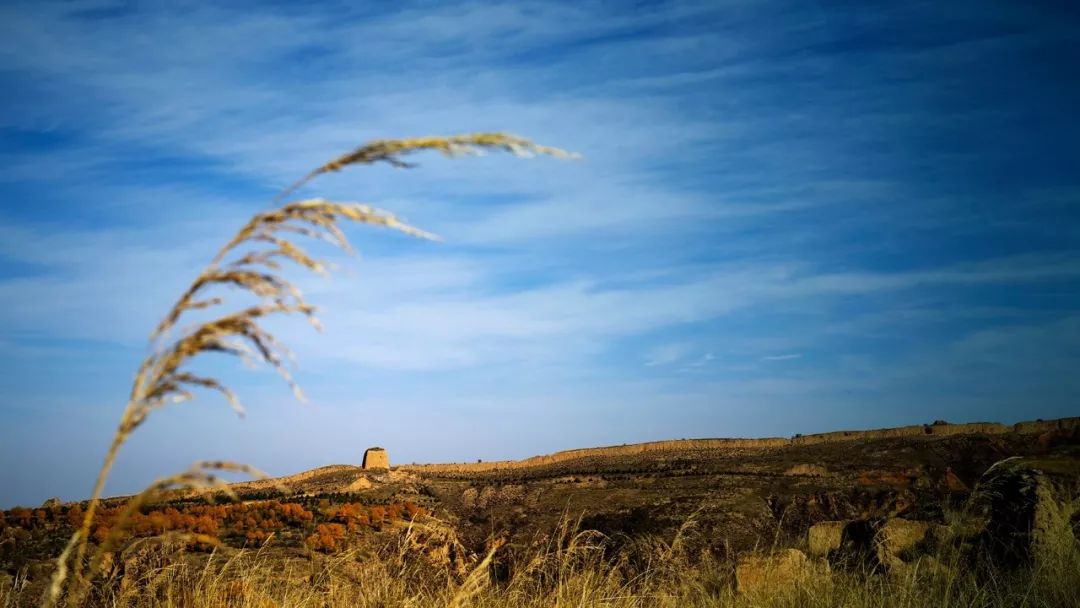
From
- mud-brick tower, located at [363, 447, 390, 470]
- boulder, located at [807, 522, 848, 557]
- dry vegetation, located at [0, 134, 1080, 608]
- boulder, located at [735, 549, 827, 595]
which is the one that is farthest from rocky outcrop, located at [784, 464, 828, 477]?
mud-brick tower, located at [363, 447, 390, 470]

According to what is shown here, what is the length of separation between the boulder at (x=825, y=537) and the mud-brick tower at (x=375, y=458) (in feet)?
94.3

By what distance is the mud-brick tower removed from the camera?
128 ft

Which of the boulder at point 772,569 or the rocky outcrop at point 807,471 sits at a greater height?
the rocky outcrop at point 807,471

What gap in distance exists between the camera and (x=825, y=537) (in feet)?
39.9

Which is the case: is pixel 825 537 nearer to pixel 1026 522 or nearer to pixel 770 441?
pixel 1026 522

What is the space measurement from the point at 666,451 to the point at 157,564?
2562cm

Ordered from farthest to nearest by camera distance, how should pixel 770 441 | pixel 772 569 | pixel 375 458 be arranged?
1. pixel 375 458
2. pixel 770 441
3. pixel 772 569

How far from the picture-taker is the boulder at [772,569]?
8.05 metres

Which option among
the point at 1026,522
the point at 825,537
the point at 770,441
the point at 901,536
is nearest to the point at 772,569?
the point at 901,536

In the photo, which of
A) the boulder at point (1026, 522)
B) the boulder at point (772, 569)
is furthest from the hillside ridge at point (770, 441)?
the boulder at point (772, 569)

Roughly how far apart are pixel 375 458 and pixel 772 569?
32370 mm

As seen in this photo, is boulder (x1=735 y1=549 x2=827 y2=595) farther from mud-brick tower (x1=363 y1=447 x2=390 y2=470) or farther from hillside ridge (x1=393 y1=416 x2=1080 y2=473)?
mud-brick tower (x1=363 y1=447 x2=390 y2=470)

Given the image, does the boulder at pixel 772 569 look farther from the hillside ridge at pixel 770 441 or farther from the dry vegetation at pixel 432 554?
the hillside ridge at pixel 770 441

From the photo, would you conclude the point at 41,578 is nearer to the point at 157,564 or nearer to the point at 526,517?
the point at 157,564
